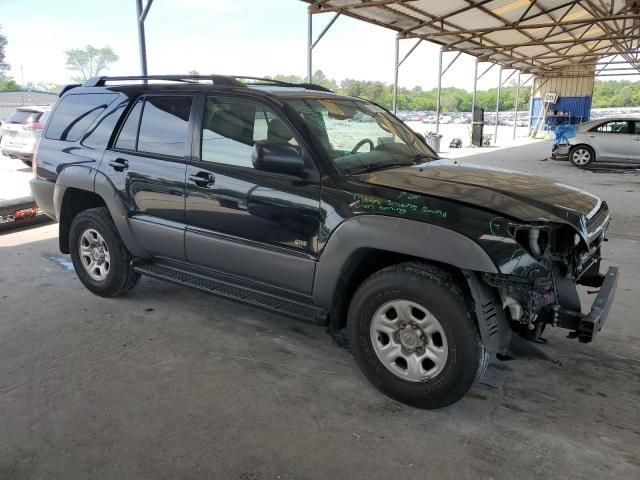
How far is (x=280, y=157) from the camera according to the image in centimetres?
310

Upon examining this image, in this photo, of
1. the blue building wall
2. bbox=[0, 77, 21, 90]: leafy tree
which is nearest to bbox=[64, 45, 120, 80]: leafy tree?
bbox=[0, 77, 21, 90]: leafy tree

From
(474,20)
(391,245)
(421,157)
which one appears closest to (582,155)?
(474,20)

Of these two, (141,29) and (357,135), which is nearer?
(357,135)

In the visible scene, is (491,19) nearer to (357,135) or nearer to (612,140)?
(612,140)

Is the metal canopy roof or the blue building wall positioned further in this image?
the blue building wall

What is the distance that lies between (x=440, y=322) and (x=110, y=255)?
2.95 metres

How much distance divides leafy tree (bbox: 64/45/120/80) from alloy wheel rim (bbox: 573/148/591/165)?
294 feet

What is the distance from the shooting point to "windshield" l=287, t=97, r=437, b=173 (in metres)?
3.33

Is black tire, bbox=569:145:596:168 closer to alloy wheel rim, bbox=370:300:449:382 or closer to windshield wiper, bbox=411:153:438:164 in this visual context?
windshield wiper, bbox=411:153:438:164

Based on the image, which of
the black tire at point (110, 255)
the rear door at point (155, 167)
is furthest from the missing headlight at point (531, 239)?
the black tire at point (110, 255)

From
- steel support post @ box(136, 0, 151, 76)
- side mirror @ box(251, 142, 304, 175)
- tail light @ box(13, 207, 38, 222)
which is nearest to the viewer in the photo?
side mirror @ box(251, 142, 304, 175)

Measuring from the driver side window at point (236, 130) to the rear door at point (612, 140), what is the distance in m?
14.1

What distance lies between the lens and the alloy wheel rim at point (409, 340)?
282cm

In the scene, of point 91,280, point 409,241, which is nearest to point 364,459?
point 409,241
